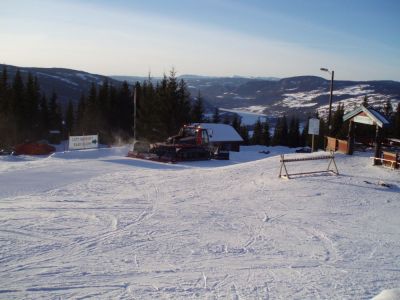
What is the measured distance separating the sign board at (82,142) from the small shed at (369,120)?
19.5m

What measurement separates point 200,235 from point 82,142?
2277 centimetres

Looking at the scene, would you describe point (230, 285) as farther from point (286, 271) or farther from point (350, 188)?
point (350, 188)

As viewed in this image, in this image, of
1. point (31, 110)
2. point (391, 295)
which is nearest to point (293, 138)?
point (31, 110)

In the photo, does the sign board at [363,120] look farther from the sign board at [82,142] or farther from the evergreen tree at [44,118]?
the evergreen tree at [44,118]

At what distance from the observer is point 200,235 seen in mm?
11250

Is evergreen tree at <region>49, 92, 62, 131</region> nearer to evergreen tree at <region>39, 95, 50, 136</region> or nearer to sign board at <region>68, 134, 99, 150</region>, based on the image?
evergreen tree at <region>39, 95, 50, 136</region>

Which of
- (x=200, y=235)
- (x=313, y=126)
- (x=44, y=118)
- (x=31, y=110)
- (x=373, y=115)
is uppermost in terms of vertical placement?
(x=373, y=115)

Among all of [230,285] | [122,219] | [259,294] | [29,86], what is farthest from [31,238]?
[29,86]

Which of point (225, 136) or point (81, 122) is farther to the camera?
point (81, 122)

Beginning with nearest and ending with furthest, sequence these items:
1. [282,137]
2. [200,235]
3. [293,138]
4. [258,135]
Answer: [200,235] < [293,138] < [282,137] < [258,135]

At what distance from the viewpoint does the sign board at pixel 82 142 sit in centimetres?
3091

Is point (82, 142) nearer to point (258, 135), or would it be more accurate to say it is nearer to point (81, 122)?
point (81, 122)

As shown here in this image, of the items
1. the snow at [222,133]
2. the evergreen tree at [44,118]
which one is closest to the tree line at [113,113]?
the evergreen tree at [44,118]

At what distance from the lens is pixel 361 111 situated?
71.0ft
